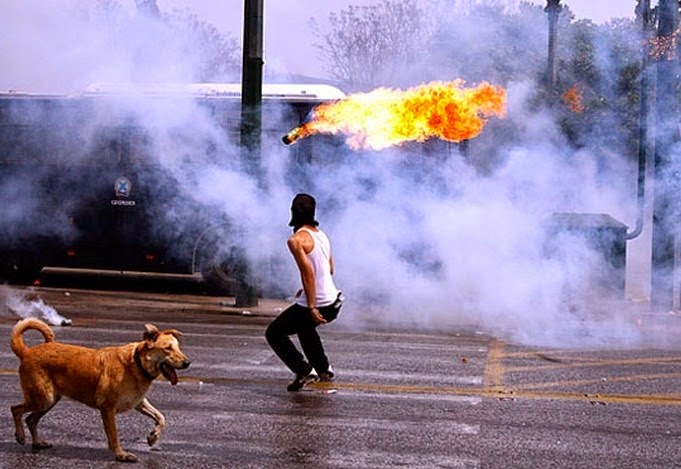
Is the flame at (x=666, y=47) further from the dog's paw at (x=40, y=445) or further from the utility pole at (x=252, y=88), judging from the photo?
the dog's paw at (x=40, y=445)

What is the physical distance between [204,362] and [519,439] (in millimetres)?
4007

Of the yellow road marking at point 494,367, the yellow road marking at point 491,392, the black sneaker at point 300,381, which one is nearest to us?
the yellow road marking at point 491,392

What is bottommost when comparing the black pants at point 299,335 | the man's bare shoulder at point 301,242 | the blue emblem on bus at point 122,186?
the black pants at point 299,335

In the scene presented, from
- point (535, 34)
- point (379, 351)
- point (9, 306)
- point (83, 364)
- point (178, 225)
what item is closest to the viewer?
point (83, 364)

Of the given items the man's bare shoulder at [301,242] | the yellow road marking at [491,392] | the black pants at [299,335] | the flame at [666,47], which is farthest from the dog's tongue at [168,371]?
the flame at [666,47]

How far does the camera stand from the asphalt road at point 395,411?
697cm

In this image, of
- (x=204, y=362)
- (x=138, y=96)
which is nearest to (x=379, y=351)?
(x=204, y=362)

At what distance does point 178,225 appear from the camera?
1781cm

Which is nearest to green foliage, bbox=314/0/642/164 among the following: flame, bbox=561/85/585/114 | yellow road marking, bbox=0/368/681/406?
flame, bbox=561/85/585/114

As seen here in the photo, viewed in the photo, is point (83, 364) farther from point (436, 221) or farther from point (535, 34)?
point (535, 34)

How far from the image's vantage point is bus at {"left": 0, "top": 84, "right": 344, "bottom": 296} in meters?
17.2

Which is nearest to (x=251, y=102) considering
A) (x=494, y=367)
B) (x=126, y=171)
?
(x=126, y=171)

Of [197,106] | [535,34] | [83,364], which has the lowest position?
[83,364]

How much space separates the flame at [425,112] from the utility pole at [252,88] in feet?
1.89
